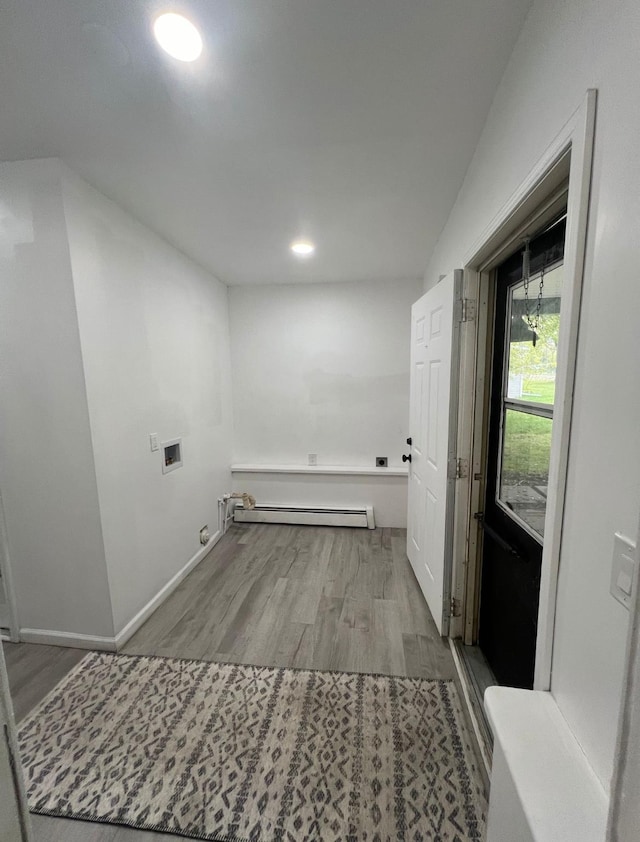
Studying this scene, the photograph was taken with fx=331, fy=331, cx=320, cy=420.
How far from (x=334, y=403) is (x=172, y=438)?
5.55ft

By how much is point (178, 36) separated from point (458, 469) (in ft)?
6.49

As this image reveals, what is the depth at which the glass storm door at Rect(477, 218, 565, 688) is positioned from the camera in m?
1.17

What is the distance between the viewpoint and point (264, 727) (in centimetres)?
143

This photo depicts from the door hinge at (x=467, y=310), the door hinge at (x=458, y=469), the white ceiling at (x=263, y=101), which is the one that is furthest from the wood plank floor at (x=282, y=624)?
the white ceiling at (x=263, y=101)

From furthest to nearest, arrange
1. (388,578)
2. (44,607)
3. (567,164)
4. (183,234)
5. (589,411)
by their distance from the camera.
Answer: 1. (388,578)
2. (183,234)
3. (44,607)
4. (567,164)
5. (589,411)

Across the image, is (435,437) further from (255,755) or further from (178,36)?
(178,36)

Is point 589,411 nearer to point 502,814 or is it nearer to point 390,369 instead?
point 502,814

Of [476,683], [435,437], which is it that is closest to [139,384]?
[435,437]

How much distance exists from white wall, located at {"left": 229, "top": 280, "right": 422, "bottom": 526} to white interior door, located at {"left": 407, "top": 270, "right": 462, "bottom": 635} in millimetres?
934

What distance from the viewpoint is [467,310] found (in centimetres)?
168

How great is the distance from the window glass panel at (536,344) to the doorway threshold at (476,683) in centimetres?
131

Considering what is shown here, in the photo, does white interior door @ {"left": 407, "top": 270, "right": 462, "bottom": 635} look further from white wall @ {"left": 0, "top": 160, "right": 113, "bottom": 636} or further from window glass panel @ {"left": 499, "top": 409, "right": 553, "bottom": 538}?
white wall @ {"left": 0, "top": 160, "right": 113, "bottom": 636}

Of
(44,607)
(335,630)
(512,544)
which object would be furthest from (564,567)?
(44,607)

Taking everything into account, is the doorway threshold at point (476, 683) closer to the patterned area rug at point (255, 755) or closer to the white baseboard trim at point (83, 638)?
the patterned area rug at point (255, 755)
